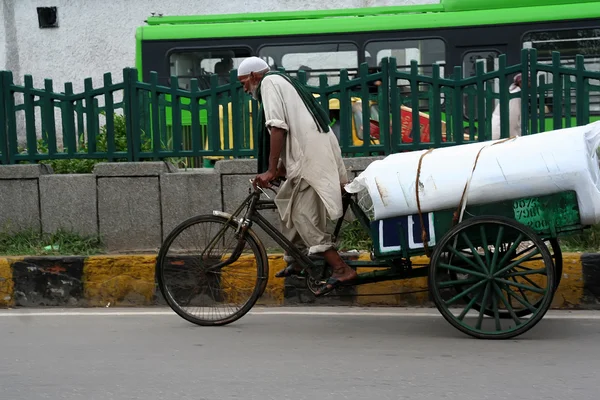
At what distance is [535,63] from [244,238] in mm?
2760

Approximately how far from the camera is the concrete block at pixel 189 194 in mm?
7176

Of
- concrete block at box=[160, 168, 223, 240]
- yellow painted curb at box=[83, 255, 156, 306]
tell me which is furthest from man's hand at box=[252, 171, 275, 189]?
concrete block at box=[160, 168, 223, 240]

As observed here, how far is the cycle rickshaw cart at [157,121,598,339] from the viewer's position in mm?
5125

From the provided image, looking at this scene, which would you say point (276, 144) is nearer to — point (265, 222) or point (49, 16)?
point (265, 222)

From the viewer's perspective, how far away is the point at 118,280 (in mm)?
6699

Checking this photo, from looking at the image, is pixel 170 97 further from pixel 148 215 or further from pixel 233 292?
pixel 233 292

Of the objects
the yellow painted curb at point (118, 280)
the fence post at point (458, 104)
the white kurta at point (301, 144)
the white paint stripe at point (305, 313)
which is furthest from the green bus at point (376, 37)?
the white kurta at point (301, 144)

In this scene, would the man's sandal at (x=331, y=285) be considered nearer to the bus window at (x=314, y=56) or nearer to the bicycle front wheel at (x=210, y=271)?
the bicycle front wheel at (x=210, y=271)

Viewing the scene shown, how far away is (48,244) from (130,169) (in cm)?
87

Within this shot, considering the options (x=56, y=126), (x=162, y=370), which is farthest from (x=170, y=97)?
(x=162, y=370)

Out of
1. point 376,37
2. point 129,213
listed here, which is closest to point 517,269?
point 129,213

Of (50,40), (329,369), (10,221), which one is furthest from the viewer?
(50,40)

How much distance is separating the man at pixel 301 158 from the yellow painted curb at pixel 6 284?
2264 millimetres

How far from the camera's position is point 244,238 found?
568 cm
